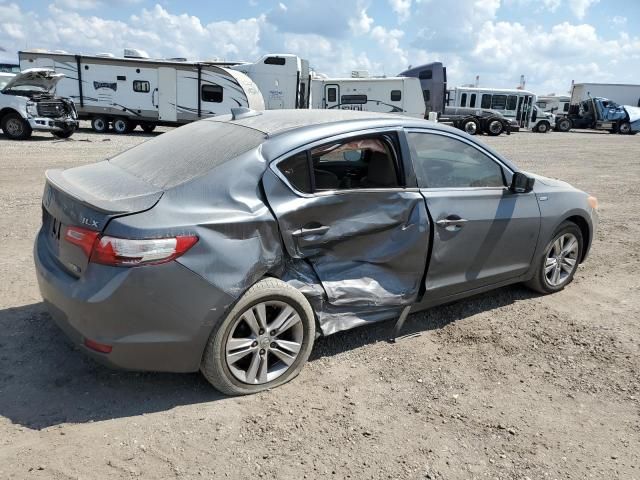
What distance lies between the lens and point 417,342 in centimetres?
385

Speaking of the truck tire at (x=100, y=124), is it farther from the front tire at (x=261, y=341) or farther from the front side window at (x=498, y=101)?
the front side window at (x=498, y=101)

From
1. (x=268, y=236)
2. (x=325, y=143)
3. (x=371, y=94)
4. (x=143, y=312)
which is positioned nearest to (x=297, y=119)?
(x=325, y=143)

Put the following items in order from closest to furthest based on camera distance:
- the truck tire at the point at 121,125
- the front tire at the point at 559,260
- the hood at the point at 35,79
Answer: the front tire at the point at 559,260, the hood at the point at 35,79, the truck tire at the point at 121,125

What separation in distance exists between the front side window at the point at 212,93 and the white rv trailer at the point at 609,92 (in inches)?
1311

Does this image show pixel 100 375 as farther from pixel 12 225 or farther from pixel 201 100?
pixel 201 100

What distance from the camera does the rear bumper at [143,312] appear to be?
8.69ft

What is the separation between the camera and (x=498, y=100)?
31.2m

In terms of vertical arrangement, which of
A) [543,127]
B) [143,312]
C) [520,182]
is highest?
[543,127]

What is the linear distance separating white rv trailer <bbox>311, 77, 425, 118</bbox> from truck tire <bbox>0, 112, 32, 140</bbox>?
14168mm

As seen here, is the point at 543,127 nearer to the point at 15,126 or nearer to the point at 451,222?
the point at 15,126

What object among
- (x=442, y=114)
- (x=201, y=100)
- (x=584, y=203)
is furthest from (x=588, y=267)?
(x=442, y=114)

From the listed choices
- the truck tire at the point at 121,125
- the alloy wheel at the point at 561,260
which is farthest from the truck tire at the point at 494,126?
the alloy wheel at the point at 561,260

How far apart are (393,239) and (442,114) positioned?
94.4ft

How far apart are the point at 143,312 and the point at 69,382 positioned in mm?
907
